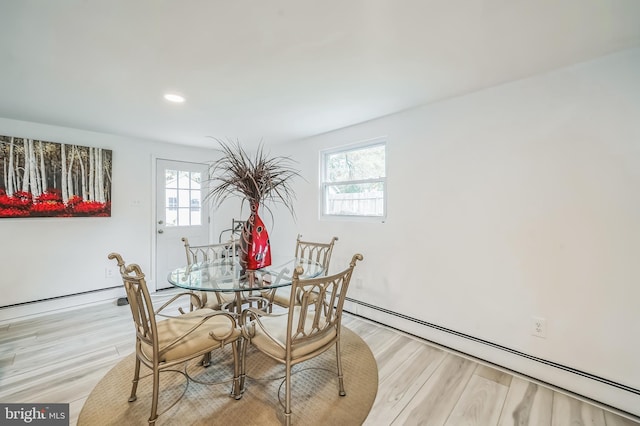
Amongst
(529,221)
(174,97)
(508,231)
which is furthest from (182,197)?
(529,221)

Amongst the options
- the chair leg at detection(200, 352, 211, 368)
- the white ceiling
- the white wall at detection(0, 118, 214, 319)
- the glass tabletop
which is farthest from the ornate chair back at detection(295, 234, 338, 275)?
the white wall at detection(0, 118, 214, 319)

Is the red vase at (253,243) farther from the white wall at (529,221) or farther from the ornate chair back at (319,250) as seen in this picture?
the white wall at (529,221)

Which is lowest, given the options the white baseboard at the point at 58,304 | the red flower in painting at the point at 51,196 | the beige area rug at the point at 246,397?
the beige area rug at the point at 246,397

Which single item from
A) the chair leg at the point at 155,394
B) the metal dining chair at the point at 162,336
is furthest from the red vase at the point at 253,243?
the chair leg at the point at 155,394

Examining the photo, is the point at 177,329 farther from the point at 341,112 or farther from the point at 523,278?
the point at 523,278

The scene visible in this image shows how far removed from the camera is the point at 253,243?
7.39ft

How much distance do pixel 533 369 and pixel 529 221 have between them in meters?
1.09

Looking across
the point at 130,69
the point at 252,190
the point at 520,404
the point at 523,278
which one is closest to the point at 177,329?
the point at 252,190

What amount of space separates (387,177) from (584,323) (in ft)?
6.16

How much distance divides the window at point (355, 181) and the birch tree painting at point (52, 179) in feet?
9.39

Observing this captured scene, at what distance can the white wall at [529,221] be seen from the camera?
1688mm

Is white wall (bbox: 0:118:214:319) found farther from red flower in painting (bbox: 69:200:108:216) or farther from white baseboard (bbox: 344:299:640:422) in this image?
white baseboard (bbox: 344:299:640:422)

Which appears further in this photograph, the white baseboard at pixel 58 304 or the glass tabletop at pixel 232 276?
the white baseboard at pixel 58 304

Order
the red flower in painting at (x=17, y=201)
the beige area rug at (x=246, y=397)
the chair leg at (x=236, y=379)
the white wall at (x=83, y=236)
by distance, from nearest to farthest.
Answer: the beige area rug at (x=246, y=397)
the chair leg at (x=236, y=379)
the red flower in painting at (x=17, y=201)
the white wall at (x=83, y=236)
